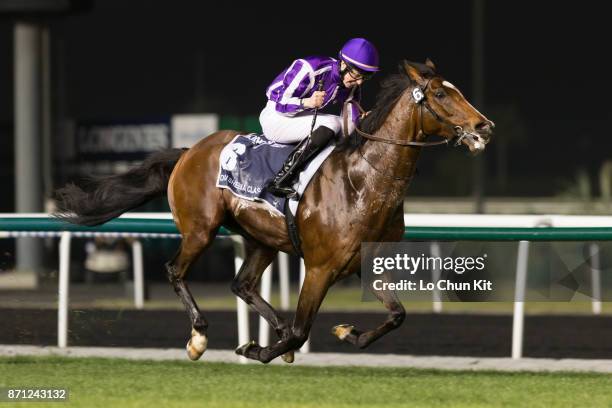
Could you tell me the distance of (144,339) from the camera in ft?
30.2

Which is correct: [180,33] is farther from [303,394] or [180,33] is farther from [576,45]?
[303,394]

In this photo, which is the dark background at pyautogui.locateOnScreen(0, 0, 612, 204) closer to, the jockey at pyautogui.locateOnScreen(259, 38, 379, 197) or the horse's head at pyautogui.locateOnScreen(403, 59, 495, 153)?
the jockey at pyautogui.locateOnScreen(259, 38, 379, 197)

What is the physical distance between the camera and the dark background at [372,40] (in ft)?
142

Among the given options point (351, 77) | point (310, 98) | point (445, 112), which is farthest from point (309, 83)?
point (445, 112)

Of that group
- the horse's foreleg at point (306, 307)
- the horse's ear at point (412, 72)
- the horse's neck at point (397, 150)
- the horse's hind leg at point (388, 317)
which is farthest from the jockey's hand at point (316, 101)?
the horse's foreleg at point (306, 307)

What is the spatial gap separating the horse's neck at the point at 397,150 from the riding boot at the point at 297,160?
25 centimetres

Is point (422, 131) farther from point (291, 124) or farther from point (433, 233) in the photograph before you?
point (433, 233)

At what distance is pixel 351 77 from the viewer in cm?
641

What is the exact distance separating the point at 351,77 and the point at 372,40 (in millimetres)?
36710

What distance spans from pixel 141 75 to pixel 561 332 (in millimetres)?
39026

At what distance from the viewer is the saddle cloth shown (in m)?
6.35

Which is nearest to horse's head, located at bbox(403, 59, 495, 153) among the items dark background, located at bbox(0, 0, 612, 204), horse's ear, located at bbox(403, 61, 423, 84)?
horse's ear, located at bbox(403, 61, 423, 84)

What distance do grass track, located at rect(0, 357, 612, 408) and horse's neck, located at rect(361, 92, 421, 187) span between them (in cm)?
105

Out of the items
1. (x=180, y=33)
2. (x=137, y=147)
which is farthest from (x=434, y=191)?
(x=137, y=147)
